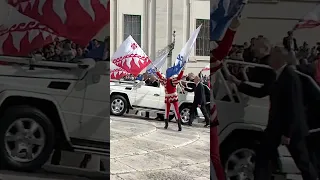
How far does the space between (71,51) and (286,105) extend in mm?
1893

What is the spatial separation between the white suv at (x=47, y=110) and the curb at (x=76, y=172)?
11cm

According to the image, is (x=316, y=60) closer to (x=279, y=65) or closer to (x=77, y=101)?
(x=279, y=65)

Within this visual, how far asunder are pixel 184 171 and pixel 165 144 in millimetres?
2669

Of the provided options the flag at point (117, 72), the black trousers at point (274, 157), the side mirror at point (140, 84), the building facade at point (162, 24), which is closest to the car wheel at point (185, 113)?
the side mirror at point (140, 84)

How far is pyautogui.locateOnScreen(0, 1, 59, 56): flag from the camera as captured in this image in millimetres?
3914

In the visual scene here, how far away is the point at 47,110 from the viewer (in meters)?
3.99

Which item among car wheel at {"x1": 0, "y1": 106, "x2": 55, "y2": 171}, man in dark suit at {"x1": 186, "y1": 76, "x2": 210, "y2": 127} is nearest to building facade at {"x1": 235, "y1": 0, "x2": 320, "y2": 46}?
car wheel at {"x1": 0, "y1": 106, "x2": 55, "y2": 171}

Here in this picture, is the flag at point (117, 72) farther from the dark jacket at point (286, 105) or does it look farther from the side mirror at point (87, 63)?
the dark jacket at point (286, 105)

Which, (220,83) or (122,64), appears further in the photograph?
(122,64)

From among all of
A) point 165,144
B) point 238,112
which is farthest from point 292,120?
point 165,144

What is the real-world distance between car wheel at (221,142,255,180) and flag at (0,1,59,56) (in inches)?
71.4

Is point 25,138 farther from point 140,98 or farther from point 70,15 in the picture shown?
point 140,98

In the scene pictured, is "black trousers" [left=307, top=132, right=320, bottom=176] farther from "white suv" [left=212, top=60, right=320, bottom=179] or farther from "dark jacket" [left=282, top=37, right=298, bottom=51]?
"dark jacket" [left=282, top=37, right=298, bottom=51]

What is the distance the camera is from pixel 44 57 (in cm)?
395
